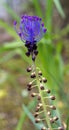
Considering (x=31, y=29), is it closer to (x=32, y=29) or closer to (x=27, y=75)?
(x=32, y=29)

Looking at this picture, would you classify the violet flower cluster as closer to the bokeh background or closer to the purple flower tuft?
the purple flower tuft

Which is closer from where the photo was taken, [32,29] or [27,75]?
[32,29]

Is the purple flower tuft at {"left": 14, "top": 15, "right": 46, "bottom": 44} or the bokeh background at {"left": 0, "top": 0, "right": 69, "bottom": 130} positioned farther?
the bokeh background at {"left": 0, "top": 0, "right": 69, "bottom": 130}

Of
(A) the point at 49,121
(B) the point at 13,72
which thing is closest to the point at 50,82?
(A) the point at 49,121

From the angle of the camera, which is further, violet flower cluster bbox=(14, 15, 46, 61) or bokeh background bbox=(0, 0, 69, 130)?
bokeh background bbox=(0, 0, 69, 130)

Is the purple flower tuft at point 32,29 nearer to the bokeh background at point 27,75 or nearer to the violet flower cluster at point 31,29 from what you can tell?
the violet flower cluster at point 31,29

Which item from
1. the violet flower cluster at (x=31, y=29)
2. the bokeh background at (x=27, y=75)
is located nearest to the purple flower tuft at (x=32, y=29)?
the violet flower cluster at (x=31, y=29)

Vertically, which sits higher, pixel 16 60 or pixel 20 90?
pixel 16 60

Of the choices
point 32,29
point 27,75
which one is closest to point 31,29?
point 32,29

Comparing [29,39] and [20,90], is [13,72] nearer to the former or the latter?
[20,90]

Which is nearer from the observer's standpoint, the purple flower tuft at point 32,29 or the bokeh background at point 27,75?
the purple flower tuft at point 32,29

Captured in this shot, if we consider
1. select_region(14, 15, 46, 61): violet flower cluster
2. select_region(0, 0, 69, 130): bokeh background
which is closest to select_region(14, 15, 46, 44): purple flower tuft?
select_region(14, 15, 46, 61): violet flower cluster
